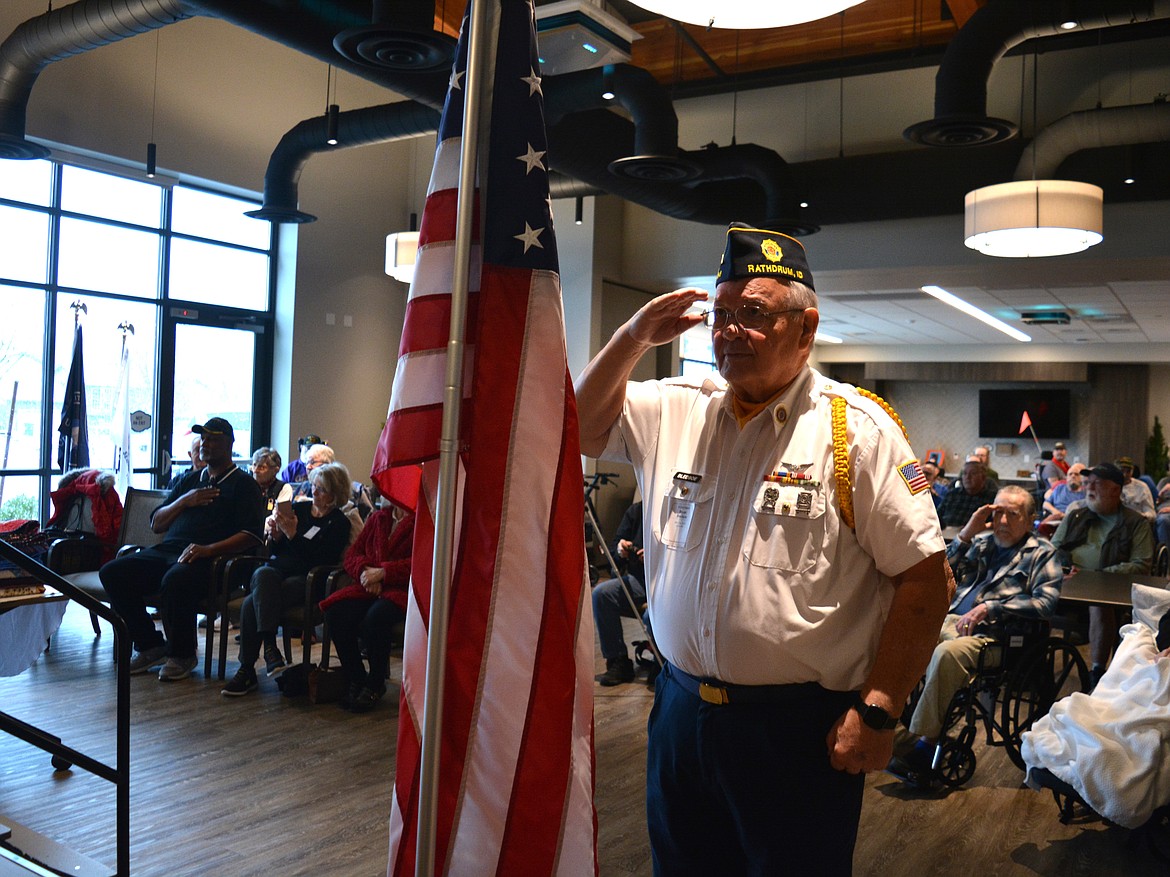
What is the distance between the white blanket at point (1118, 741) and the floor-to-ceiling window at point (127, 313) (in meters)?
8.11

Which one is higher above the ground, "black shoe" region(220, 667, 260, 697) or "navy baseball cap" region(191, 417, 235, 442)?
"navy baseball cap" region(191, 417, 235, 442)

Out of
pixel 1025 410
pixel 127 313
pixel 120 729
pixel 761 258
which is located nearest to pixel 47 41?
pixel 127 313

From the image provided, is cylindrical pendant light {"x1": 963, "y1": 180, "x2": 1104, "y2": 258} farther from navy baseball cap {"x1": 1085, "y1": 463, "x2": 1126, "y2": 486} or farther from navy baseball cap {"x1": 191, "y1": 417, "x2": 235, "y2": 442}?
navy baseball cap {"x1": 191, "y1": 417, "x2": 235, "y2": 442}

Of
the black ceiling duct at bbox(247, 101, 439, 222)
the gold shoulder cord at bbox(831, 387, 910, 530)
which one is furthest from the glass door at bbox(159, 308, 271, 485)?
the gold shoulder cord at bbox(831, 387, 910, 530)

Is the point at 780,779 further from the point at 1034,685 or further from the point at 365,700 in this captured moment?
the point at 365,700

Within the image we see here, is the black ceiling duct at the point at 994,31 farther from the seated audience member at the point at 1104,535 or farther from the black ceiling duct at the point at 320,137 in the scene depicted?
the black ceiling duct at the point at 320,137

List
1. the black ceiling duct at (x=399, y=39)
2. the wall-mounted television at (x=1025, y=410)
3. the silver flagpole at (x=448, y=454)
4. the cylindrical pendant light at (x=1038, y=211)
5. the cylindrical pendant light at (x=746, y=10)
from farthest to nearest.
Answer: the wall-mounted television at (x=1025, y=410) → the cylindrical pendant light at (x=1038, y=211) → the black ceiling duct at (x=399, y=39) → the cylindrical pendant light at (x=746, y=10) → the silver flagpole at (x=448, y=454)

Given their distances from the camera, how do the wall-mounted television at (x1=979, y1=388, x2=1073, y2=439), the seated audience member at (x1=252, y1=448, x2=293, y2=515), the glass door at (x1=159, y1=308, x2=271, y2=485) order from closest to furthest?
the seated audience member at (x1=252, y1=448, x2=293, y2=515) < the glass door at (x1=159, y1=308, x2=271, y2=485) < the wall-mounted television at (x1=979, y1=388, x2=1073, y2=439)

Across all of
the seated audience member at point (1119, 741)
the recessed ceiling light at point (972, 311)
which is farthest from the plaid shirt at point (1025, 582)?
the recessed ceiling light at point (972, 311)

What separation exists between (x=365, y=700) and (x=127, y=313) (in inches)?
236

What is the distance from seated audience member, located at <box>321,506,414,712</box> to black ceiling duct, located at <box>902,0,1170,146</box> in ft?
13.2

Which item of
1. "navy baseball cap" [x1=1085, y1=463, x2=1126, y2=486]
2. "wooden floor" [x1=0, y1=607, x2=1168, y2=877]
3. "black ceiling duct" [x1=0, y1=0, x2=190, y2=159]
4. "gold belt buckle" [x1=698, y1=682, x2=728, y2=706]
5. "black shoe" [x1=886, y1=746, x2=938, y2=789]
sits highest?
"black ceiling duct" [x1=0, y1=0, x2=190, y2=159]

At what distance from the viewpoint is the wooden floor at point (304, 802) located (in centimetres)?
354

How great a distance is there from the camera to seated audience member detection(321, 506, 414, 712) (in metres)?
5.24
